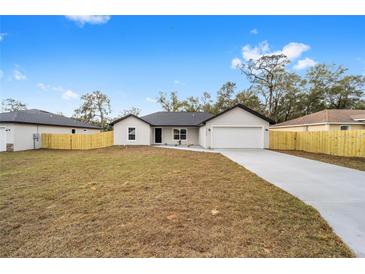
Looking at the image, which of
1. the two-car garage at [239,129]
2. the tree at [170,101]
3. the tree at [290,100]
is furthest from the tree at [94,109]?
the tree at [290,100]

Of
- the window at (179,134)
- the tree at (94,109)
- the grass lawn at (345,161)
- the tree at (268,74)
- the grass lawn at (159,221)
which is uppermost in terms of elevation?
the tree at (268,74)

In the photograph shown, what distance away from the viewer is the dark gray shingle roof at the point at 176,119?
19.5 m

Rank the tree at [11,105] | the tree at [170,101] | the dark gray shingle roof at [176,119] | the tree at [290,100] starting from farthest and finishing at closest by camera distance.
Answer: the tree at [170,101] < the tree at [11,105] < the tree at [290,100] < the dark gray shingle roof at [176,119]

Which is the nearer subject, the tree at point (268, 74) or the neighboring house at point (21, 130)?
the neighboring house at point (21, 130)

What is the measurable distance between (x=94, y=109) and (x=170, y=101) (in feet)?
Result: 46.4

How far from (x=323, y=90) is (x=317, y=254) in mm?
33065

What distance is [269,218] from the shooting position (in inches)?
123

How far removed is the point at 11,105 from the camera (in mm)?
31609

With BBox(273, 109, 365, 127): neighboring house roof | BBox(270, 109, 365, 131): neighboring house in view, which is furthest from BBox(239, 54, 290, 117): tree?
BBox(270, 109, 365, 131): neighboring house

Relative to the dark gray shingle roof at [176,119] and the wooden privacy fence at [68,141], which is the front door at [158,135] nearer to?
the dark gray shingle roof at [176,119]

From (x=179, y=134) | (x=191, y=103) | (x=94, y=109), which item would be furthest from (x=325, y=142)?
(x=94, y=109)

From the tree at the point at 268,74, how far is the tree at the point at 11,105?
125 feet
